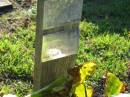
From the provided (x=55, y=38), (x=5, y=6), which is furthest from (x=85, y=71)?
(x=5, y=6)

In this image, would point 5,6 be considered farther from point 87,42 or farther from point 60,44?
point 60,44

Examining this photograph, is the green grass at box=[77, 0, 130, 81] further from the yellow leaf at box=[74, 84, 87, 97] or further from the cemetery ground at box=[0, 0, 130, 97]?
the yellow leaf at box=[74, 84, 87, 97]

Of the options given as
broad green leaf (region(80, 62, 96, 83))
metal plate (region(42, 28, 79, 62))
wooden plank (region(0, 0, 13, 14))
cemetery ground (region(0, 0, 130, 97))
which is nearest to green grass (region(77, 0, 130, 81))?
cemetery ground (region(0, 0, 130, 97))

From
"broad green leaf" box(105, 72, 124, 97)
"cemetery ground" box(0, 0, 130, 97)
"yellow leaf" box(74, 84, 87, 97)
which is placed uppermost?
"broad green leaf" box(105, 72, 124, 97)

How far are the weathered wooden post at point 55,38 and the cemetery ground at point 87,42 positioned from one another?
3.80 feet

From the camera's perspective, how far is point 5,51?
4.70 meters

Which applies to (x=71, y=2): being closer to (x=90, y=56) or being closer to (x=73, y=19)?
(x=73, y=19)

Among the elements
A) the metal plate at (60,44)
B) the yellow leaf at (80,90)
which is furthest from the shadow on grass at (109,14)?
the yellow leaf at (80,90)

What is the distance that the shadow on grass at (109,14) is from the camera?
560cm

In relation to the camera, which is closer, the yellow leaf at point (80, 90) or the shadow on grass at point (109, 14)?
the yellow leaf at point (80, 90)

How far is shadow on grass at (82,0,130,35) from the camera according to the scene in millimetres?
5602

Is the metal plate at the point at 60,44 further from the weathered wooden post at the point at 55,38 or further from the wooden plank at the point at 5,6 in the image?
the wooden plank at the point at 5,6

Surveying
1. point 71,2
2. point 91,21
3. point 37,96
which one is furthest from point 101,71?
point 37,96

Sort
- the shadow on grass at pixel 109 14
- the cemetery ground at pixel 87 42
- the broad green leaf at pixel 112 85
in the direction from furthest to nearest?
the shadow on grass at pixel 109 14 → the cemetery ground at pixel 87 42 → the broad green leaf at pixel 112 85
